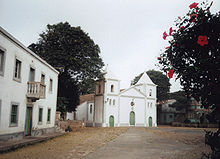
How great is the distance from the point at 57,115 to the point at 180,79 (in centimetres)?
1977

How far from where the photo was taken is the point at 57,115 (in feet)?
74.4

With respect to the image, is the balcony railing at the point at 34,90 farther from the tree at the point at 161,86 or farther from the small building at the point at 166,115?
the small building at the point at 166,115

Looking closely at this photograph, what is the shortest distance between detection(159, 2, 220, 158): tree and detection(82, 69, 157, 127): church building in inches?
1324

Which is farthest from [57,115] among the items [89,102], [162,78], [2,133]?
[162,78]

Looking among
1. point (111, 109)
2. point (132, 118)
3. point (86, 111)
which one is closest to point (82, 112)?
point (86, 111)

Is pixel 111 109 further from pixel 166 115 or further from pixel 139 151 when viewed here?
pixel 139 151

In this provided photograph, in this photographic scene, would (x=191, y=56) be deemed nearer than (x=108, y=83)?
Yes

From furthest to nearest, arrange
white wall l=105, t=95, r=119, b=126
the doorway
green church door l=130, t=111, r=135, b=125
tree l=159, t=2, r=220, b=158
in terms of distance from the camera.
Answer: green church door l=130, t=111, r=135, b=125 < white wall l=105, t=95, r=119, b=126 < the doorway < tree l=159, t=2, r=220, b=158

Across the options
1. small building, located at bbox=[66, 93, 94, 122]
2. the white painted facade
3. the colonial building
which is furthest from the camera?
small building, located at bbox=[66, 93, 94, 122]

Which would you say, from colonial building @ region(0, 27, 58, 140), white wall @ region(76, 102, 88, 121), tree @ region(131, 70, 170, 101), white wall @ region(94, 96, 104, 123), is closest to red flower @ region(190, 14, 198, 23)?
colonial building @ region(0, 27, 58, 140)

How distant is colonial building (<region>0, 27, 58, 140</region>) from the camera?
11734 millimetres

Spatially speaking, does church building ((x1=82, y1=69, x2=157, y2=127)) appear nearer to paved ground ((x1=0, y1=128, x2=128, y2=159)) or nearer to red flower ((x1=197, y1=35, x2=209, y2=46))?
paved ground ((x1=0, y1=128, x2=128, y2=159))

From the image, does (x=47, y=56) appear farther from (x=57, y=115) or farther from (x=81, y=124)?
(x=81, y=124)

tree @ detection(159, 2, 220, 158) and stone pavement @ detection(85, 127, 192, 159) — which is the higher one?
tree @ detection(159, 2, 220, 158)
